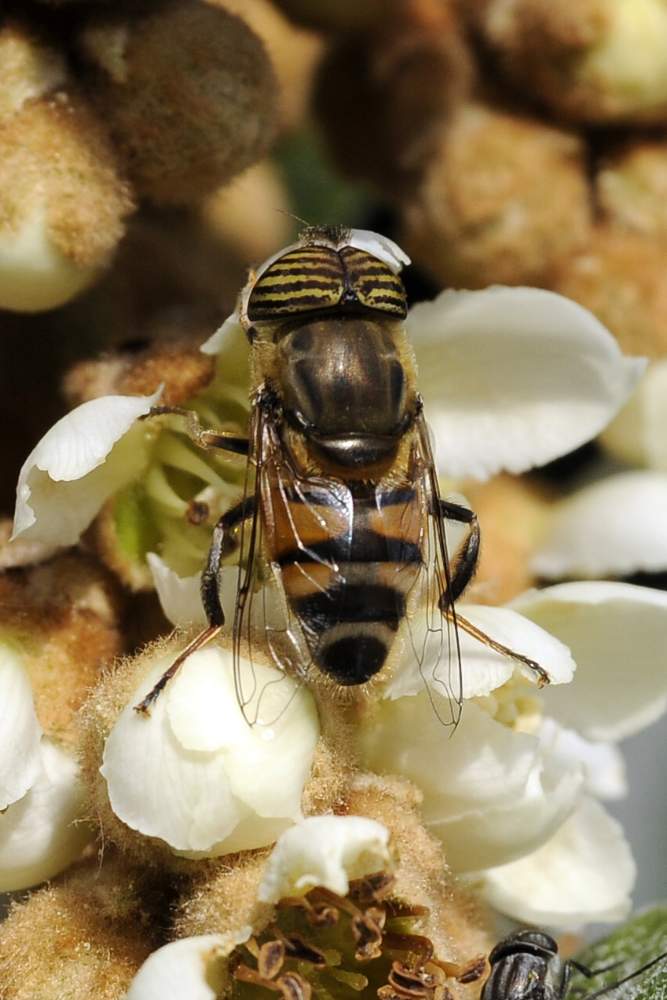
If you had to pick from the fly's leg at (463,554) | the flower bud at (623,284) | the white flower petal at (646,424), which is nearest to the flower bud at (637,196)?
the flower bud at (623,284)

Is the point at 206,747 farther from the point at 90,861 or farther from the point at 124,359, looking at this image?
the point at 124,359

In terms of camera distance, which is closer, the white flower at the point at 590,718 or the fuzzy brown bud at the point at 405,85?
the white flower at the point at 590,718

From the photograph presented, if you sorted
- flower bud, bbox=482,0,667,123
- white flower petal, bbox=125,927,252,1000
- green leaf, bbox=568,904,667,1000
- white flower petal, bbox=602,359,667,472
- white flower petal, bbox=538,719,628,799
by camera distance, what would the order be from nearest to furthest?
white flower petal, bbox=125,927,252,1000, green leaf, bbox=568,904,667,1000, white flower petal, bbox=538,719,628,799, flower bud, bbox=482,0,667,123, white flower petal, bbox=602,359,667,472

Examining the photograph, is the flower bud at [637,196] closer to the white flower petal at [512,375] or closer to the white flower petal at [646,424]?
the white flower petal at [646,424]

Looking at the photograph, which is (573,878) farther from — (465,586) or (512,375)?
(512,375)

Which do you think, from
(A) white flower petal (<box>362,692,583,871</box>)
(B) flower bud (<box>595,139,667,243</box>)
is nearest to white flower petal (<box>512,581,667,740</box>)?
(A) white flower petal (<box>362,692,583,871</box>)

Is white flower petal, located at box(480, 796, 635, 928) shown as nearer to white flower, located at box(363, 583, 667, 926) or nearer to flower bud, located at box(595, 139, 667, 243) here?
white flower, located at box(363, 583, 667, 926)
